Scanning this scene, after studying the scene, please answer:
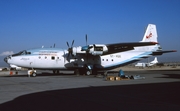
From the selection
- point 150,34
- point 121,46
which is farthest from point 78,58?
point 150,34

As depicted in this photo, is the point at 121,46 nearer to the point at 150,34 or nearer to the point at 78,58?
the point at 78,58

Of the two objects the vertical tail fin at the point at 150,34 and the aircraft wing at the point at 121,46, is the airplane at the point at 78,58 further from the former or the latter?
the vertical tail fin at the point at 150,34

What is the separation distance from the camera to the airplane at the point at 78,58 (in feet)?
88.4

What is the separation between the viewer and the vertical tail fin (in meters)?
33.9

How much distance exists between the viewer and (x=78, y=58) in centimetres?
2922

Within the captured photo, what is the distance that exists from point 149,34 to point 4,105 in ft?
97.3

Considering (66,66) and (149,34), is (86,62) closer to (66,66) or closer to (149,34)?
(66,66)

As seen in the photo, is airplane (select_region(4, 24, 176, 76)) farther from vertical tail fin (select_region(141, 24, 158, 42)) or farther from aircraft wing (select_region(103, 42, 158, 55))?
vertical tail fin (select_region(141, 24, 158, 42))

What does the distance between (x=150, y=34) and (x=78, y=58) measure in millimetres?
13215

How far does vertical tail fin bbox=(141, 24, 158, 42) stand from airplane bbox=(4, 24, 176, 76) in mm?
2671

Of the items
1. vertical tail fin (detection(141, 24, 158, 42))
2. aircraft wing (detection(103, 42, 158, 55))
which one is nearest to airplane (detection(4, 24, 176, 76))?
aircraft wing (detection(103, 42, 158, 55))

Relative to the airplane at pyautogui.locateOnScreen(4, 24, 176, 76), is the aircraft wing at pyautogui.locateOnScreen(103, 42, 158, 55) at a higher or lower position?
higher

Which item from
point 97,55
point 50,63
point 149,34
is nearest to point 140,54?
point 149,34

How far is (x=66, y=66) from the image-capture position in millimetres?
28844
